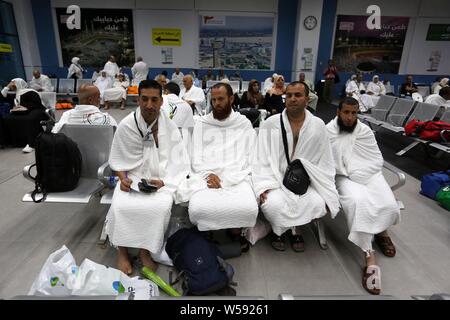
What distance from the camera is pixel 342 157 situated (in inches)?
107

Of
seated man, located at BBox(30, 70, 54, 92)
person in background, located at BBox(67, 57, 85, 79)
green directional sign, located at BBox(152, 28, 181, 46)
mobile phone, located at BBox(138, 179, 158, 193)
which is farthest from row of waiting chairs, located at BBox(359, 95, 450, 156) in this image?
person in background, located at BBox(67, 57, 85, 79)

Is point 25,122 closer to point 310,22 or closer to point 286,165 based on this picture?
point 286,165

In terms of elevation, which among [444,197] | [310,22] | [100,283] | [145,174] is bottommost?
[444,197]

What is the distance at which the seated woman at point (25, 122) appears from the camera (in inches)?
202

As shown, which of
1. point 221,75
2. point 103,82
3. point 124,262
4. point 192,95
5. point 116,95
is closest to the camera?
point 124,262

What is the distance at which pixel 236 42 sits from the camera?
40.1 feet

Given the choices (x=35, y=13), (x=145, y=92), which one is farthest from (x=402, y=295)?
(x=35, y=13)

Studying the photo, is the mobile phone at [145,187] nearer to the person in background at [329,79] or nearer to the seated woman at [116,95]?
the seated woman at [116,95]

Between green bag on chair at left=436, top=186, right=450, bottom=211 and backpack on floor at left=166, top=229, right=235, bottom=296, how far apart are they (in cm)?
272

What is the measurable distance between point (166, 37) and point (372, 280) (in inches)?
474

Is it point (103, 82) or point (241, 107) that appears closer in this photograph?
point (241, 107)

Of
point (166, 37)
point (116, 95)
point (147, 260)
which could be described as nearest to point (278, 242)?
point (147, 260)

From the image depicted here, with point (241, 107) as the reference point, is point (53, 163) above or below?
below
